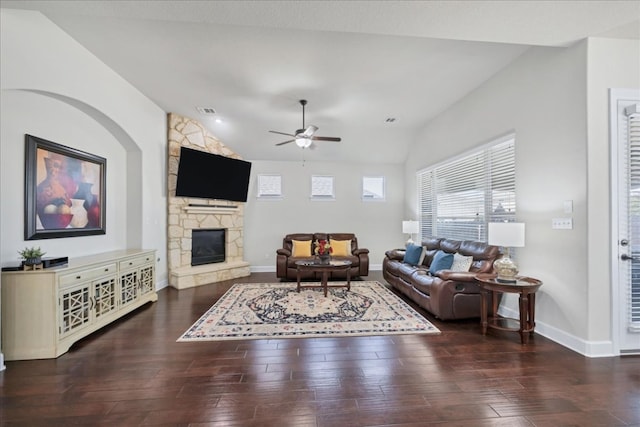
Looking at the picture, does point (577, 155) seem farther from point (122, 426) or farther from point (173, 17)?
point (122, 426)

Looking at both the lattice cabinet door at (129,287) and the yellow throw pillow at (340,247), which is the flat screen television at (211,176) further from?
the yellow throw pillow at (340,247)

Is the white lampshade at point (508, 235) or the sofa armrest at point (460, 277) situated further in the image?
the sofa armrest at point (460, 277)

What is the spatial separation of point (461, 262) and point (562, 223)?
1.41m

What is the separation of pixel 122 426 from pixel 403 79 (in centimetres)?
459

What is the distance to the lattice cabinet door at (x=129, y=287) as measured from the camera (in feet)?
12.2

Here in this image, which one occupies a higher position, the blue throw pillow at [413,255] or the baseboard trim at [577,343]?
the blue throw pillow at [413,255]

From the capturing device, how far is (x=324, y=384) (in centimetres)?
222

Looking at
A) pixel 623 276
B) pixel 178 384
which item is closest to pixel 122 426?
pixel 178 384

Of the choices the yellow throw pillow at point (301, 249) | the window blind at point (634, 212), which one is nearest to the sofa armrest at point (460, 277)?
the window blind at point (634, 212)

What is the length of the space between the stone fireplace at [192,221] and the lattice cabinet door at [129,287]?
1298mm

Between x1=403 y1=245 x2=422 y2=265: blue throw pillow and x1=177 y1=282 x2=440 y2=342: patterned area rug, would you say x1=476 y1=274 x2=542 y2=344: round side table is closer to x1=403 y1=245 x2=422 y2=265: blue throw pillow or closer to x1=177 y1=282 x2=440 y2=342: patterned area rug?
x1=177 y1=282 x2=440 y2=342: patterned area rug

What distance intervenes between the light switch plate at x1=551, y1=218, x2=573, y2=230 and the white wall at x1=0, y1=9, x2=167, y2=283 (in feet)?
18.1

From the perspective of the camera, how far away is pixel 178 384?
2.22 metres

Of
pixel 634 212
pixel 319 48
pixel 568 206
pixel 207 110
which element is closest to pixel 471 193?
pixel 568 206
